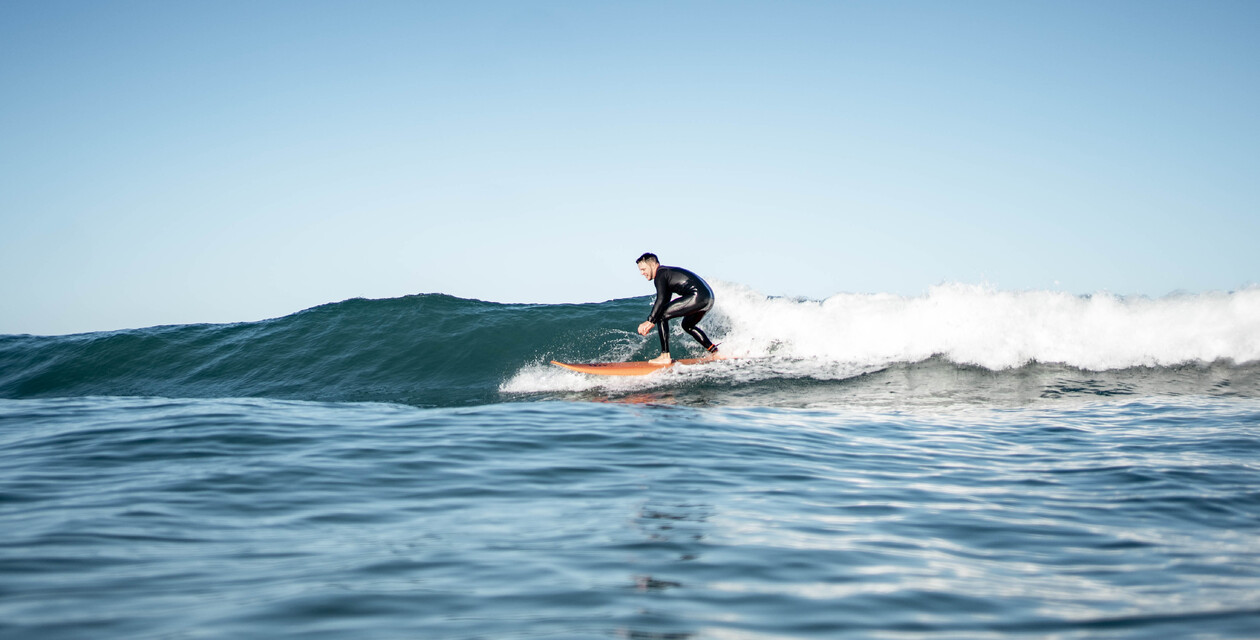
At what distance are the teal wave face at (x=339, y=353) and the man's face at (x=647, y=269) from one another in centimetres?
334

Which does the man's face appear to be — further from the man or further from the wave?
the wave

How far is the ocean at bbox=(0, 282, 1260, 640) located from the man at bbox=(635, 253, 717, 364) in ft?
3.77

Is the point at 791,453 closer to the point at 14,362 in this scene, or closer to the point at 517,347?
the point at 517,347

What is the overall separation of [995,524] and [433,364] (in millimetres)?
13133

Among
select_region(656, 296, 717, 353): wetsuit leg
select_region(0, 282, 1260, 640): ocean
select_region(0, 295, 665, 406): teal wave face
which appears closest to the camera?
select_region(0, 282, 1260, 640): ocean

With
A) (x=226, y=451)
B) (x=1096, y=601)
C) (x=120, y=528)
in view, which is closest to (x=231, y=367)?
(x=226, y=451)

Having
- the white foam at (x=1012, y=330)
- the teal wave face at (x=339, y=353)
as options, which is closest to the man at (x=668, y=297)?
the white foam at (x=1012, y=330)

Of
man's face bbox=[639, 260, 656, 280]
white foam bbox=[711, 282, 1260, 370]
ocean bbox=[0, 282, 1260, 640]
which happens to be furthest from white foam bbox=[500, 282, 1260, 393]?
man's face bbox=[639, 260, 656, 280]

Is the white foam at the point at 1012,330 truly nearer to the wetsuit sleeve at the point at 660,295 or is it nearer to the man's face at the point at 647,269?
the wetsuit sleeve at the point at 660,295

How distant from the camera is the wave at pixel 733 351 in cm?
1241

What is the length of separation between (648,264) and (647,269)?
0.35 feet

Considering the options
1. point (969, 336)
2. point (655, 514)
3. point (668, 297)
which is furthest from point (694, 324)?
point (655, 514)

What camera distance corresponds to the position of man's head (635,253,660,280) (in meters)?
12.2

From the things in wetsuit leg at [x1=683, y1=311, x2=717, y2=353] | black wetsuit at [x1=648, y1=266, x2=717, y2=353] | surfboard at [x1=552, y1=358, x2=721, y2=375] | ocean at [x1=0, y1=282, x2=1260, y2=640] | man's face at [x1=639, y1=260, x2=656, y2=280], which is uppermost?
man's face at [x1=639, y1=260, x2=656, y2=280]
